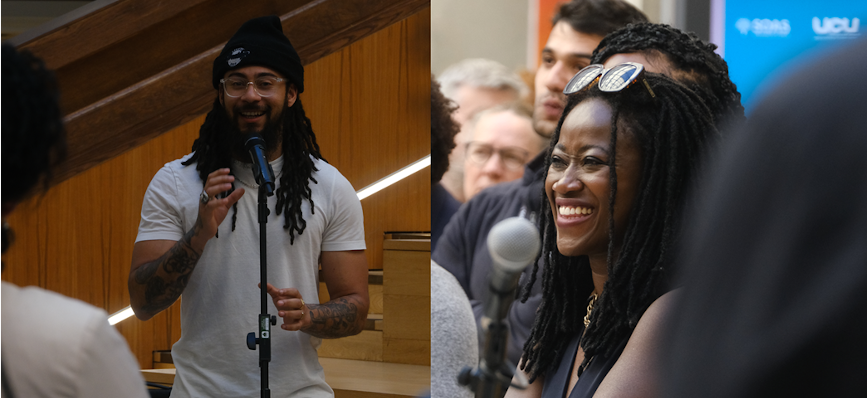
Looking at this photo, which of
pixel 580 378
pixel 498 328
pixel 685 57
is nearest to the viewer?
pixel 498 328

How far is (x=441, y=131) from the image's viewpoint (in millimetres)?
2219

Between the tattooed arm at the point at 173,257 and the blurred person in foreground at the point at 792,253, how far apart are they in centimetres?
164

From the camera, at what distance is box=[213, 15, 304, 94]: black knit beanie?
7.18ft

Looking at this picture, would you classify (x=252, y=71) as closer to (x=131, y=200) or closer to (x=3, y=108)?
(x=3, y=108)

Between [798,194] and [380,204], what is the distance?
15.6 feet

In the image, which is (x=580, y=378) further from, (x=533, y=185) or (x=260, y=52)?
(x=260, y=52)

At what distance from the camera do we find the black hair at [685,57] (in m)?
1.67

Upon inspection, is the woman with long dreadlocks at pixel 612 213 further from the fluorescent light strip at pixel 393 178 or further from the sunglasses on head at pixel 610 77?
the fluorescent light strip at pixel 393 178

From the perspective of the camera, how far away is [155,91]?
3.11 meters

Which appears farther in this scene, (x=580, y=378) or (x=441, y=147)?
(x=441, y=147)

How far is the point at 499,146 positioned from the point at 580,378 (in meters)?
0.81

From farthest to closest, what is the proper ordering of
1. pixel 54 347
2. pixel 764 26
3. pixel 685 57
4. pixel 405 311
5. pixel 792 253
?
1. pixel 405 311
2. pixel 764 26
3. pixel 685 57
4. pixel 54 347
5. pixel 792 253

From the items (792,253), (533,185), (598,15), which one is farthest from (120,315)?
(792,253)

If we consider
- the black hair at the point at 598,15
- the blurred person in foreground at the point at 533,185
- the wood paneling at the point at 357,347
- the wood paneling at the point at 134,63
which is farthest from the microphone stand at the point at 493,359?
the wood paneling at the point at 357,347
